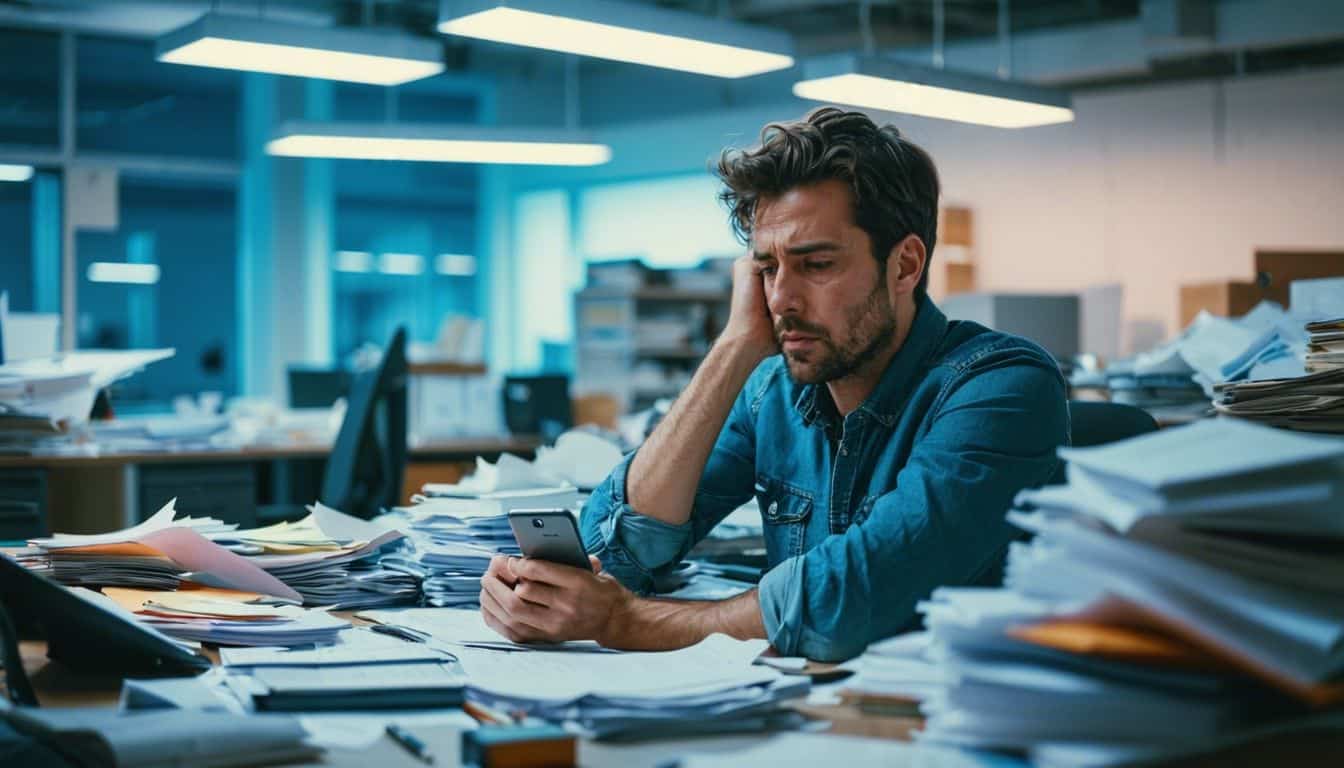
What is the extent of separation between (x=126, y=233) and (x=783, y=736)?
10461 millimetres

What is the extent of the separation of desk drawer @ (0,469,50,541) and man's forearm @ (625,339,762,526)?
2903 mm

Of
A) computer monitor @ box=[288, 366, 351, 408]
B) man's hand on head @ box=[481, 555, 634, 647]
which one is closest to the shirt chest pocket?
man's hand on head @ box=[481, 555, 634, 647]

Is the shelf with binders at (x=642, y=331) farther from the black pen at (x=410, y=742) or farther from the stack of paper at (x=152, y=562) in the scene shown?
the black pen at (x=410, y=742)

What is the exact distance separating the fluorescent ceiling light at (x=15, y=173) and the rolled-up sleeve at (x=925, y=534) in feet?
30.4

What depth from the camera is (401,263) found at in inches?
524

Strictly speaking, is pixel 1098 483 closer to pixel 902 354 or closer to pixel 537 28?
pixel 902 354

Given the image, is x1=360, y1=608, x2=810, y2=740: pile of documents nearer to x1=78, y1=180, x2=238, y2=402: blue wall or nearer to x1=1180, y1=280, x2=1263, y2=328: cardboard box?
x1=1180, y1=280, x2=1263, y2=328: cardboard box

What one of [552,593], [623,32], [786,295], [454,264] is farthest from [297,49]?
[454,264]

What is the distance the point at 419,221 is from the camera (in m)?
13.2

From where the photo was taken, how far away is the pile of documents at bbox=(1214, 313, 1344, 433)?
193 centimetres

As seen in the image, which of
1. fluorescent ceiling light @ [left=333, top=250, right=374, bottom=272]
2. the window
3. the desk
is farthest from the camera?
fluorescent ceiling light @ [left=333, top=250, right=374, bottom=272]

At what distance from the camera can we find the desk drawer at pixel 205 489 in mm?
4617

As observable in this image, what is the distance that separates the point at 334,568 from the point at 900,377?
0.86 meters

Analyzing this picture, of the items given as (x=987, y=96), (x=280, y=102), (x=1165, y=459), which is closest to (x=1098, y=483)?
(x=1165, y=459)
